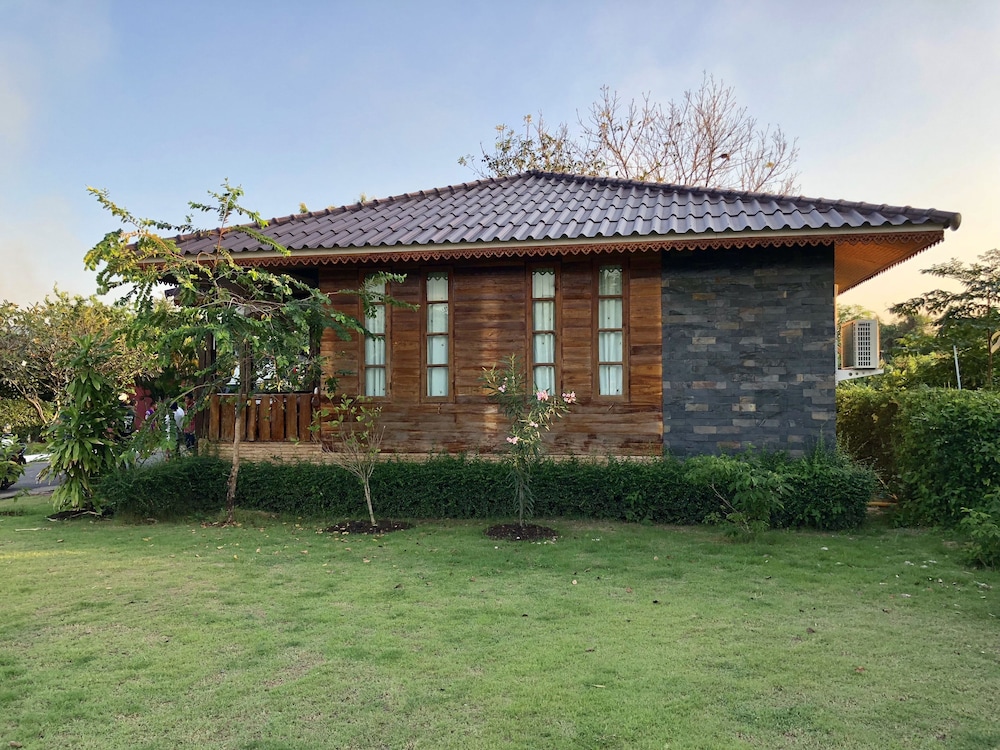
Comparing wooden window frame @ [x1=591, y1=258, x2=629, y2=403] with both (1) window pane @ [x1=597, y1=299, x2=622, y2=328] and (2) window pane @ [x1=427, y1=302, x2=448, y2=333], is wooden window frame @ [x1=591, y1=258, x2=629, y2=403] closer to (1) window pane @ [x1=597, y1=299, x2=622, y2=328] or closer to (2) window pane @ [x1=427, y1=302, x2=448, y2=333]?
(1) window pane @ [x1=597, y1=299, x2=622, y2=328]

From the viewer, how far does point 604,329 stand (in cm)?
919

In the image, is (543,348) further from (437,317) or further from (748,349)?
(748,349)

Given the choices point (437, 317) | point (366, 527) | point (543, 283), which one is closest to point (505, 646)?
point (366, 527)

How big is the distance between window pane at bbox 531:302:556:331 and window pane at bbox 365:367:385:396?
2.28 meters

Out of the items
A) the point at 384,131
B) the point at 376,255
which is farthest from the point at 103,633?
the point at 384,131

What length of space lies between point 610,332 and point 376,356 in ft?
10.9

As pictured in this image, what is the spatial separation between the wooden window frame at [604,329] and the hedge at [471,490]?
89 cm

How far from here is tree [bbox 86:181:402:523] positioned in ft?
25.7

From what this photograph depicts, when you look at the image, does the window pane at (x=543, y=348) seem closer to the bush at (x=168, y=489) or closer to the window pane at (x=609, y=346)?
the window pane at (x=609, y=346)

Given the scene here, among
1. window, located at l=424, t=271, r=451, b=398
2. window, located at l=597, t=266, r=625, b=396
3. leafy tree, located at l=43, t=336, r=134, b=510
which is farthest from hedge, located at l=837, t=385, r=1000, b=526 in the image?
leafy tree, located at l=43, t=336, r=134, b=510

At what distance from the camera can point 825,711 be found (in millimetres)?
3412

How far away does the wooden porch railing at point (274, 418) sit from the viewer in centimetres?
998

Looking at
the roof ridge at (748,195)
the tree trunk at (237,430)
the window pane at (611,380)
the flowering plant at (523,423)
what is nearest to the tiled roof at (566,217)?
the roof ridge at (748,195)

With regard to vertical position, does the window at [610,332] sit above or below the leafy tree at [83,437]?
above
